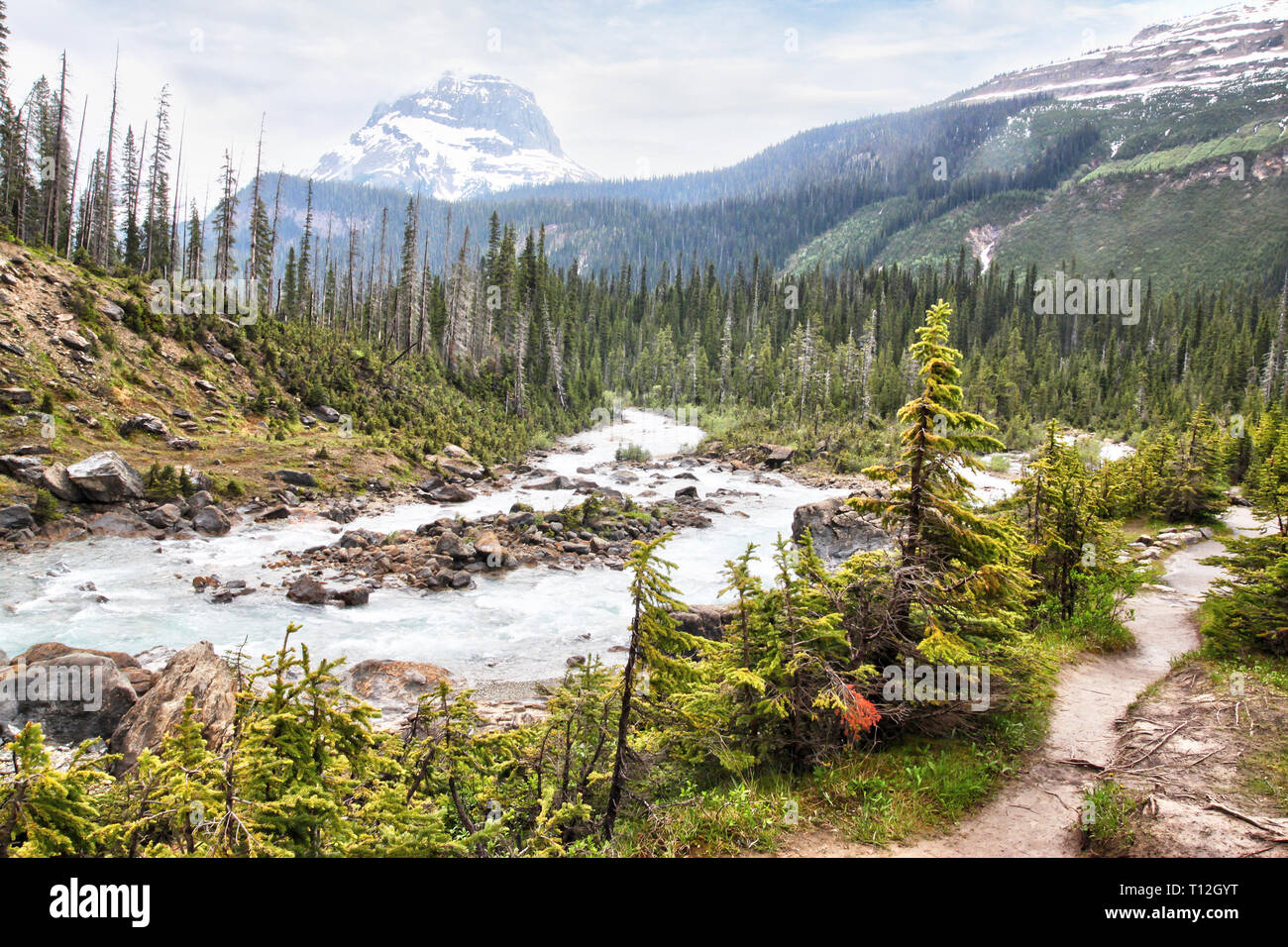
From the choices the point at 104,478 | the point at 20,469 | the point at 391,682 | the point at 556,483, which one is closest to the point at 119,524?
the point at 104,478

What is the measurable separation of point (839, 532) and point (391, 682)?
677 inches

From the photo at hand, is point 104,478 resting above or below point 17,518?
above

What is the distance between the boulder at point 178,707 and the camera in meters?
7.56

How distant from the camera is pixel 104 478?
66.8 ft

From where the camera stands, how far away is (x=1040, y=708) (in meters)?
8.59

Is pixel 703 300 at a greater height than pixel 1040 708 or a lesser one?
greater

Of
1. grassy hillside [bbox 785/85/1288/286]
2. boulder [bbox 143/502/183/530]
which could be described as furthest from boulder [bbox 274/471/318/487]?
grassy hillside [bbox 785/85/1288/286]

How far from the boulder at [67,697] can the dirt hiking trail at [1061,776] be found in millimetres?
9783

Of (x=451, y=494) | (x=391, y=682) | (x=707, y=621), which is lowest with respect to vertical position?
(x=391, y=682)

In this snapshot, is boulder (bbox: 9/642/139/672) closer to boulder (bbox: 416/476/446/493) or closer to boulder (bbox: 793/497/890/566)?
boulder (bbox: 416/476/446/493)

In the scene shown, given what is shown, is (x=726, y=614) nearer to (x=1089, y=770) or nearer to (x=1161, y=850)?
(x=1089, y=770)

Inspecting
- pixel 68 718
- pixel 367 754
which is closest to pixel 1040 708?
pixel 367 754

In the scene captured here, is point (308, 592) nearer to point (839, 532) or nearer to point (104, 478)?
point (104, 478)
